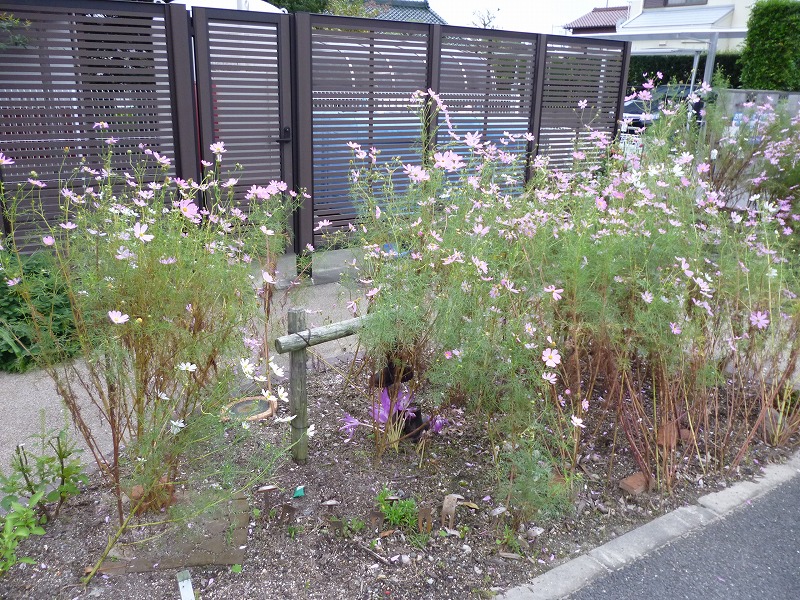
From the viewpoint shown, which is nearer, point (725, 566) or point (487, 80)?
point (725, 566)

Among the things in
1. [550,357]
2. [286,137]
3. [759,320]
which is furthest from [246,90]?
[759,320]

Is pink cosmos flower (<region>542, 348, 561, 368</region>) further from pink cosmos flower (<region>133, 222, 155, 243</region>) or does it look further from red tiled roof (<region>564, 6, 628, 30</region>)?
red tiled roof (<region>564, 6, 628, 30</region>)

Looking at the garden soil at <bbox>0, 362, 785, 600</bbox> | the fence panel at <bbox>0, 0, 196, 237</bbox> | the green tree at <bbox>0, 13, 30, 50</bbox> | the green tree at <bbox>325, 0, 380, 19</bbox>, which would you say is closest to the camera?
the garden soil at <bbox>0, 362, 785, 600</bbox>

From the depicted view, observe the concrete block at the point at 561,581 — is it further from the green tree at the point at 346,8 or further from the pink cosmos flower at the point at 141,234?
the green tree at the point at 346,8

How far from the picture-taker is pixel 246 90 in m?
4.91

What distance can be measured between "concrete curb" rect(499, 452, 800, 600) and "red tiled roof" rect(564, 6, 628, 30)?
30924mm

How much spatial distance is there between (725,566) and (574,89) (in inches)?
215

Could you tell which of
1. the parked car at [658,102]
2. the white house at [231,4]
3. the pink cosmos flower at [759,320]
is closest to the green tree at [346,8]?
the white house at [231,4]

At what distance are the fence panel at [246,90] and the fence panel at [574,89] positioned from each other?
9.22ft

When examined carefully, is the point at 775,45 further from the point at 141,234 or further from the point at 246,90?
the point at 141,234

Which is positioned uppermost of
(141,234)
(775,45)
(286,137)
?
(775,45)

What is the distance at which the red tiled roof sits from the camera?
101 feet

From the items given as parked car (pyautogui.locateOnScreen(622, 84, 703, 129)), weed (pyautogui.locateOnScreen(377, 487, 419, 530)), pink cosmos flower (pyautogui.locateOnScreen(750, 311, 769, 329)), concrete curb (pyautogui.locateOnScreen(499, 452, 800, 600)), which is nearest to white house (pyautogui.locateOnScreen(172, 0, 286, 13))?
parked car (pyautogui.locateOnScreen(622, 84, 703, 129))

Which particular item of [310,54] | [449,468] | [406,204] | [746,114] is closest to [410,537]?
[449,468]
